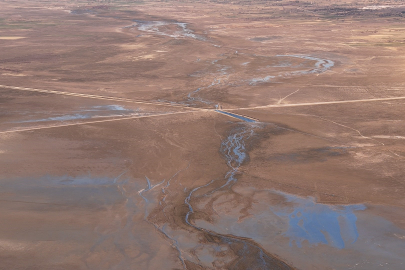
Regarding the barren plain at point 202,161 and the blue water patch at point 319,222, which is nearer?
the barren plain at point 202,161

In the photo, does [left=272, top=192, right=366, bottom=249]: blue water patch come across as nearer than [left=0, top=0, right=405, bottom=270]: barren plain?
No

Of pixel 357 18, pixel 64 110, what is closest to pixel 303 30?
pixel 357 18

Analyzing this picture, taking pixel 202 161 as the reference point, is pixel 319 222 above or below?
above

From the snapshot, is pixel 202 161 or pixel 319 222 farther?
pixel 202 161
